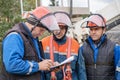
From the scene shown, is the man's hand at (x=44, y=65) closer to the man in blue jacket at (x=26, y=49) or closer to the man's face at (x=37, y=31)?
the man in blue jacket at (x=26, y=49)

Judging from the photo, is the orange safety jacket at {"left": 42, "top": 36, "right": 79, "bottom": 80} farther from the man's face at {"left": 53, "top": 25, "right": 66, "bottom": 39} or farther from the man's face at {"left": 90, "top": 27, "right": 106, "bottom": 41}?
the man's face at {"left": 90, "top": 27, "right": 106, "bottom": 41}

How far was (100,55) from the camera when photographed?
4824mm

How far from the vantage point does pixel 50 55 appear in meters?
4.64

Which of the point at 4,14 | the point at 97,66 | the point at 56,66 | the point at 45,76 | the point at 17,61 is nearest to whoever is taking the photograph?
the point at 17,61

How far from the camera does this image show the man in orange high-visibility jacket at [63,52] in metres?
4.62

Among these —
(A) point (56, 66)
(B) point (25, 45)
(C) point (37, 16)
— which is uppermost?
(C) point (37, 16)

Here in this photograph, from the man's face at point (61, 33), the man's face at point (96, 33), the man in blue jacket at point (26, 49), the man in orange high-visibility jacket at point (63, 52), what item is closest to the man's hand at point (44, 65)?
the man in blue jacket at point (26, 49)

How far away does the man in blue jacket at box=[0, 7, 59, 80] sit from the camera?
3.56 meters

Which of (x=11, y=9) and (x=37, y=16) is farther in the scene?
(x=11, y=9)

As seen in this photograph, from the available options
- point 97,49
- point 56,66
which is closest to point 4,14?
point 97,49

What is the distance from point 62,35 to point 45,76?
1.86ft

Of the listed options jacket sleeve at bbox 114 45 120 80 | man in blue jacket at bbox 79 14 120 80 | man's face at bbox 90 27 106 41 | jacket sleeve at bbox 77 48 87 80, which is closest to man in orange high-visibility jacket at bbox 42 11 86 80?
jacket sleeve at bbox 77 48 87 80

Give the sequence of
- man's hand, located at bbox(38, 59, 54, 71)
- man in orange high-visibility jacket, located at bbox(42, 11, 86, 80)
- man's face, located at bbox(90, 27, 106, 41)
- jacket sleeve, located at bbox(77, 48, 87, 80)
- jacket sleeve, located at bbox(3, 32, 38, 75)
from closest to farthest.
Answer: jacket sleeve, located at bbox(3, 32, 38, 75), man's hand, located at bbox(38, 59, 54, 71), man in orange high-visibility jacket, located at bbox(42, 11, 86, 80), jacket sleeve, located at bbox(77, 48, 87, 80), man's face, located at bbox(90, 27, 106, 41)

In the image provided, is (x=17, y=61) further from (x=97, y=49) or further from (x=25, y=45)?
(x=97, y=49)
